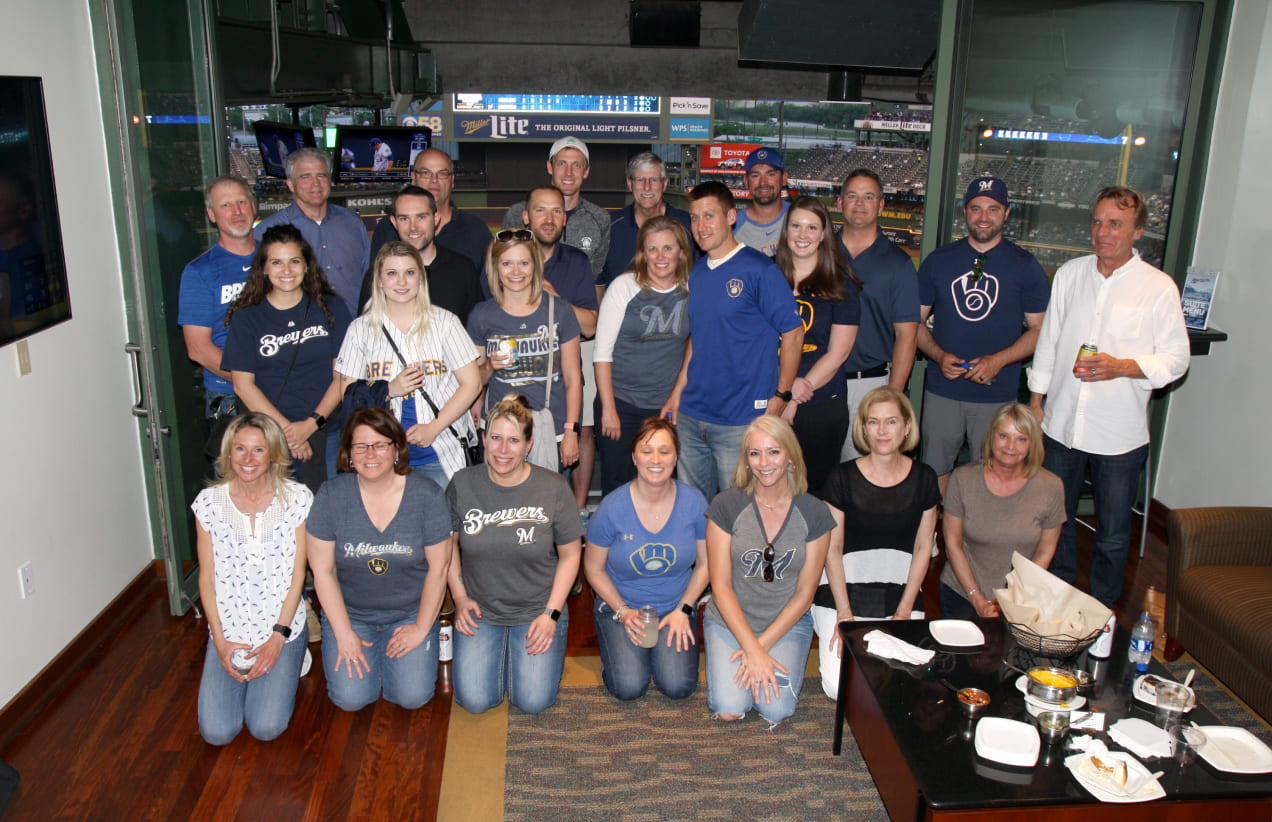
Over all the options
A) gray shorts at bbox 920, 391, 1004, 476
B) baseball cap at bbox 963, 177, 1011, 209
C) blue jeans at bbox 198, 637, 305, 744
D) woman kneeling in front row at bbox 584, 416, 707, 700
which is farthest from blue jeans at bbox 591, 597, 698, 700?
baseball cap at bbox 963, 177, 1011, 209

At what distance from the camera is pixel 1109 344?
379 cm

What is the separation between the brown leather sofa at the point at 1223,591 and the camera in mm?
3320

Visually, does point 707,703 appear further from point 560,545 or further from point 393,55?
point 393,55

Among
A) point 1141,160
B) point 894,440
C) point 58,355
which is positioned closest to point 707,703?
point 894,440

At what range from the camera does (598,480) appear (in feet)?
17.2

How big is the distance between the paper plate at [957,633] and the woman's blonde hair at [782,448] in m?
0.66


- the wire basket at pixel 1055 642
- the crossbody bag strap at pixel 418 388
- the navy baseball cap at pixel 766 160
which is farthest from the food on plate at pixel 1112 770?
the navy baseball cap at pixel 766 160

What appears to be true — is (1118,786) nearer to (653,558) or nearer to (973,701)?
(973,701)

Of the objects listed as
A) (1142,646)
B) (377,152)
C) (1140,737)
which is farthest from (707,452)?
(377,152)

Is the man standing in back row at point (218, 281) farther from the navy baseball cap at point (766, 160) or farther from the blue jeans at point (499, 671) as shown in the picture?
the navy baseball cap at point (766, 160)

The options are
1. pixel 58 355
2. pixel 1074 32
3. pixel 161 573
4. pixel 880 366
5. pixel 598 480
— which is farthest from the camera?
pixel 598 480

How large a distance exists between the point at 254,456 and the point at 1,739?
1379mm

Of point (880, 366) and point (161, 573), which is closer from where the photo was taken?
point (880, 366)

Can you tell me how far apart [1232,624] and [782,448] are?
1844 millimetres
